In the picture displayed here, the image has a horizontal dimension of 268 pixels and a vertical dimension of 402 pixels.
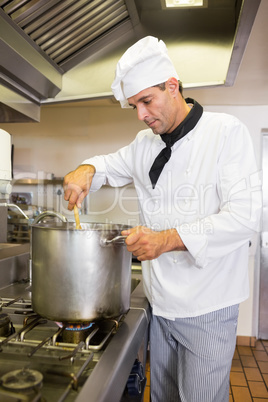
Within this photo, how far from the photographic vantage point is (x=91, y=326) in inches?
38.3

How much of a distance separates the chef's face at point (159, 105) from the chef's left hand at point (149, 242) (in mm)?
355

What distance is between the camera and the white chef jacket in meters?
1.03

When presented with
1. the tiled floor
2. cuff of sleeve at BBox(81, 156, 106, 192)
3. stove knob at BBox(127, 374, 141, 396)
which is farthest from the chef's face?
the tiled floor

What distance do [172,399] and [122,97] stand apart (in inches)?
39.9

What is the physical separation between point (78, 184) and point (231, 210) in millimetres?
478

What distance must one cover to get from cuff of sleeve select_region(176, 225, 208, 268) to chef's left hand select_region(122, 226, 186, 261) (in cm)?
1

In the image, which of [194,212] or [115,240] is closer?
[115,240]

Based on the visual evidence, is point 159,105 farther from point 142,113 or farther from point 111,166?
point 111,166

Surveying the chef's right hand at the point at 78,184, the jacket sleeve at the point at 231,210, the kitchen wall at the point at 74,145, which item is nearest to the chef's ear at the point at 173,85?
the jacket sleeve at the point at 231,210

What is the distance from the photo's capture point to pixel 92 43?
57.7 inches

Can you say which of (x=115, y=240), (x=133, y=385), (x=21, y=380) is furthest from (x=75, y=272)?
(x=133, y=385)

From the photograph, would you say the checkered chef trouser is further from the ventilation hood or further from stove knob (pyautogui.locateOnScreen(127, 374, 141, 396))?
the ventilation hood

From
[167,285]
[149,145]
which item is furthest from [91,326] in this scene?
[149,145]

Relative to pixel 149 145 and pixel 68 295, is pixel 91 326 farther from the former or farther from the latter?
pixel 149 145
